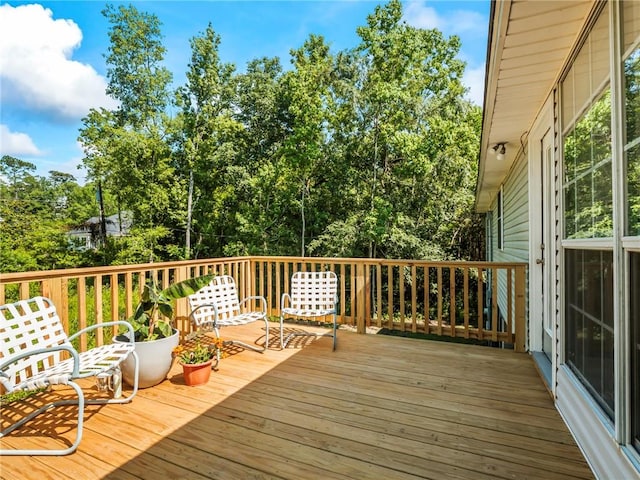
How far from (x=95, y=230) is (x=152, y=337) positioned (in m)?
18.0

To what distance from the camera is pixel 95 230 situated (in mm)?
17719

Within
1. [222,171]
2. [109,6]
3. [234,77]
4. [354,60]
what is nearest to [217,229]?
[222,171]

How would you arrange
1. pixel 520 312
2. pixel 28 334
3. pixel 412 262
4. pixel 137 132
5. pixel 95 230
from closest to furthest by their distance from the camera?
pixel 28 334 < pixel 520 312 < pixel 412 262 < pixel 137 132 < pixel 95 230

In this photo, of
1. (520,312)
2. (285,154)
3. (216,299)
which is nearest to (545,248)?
(520,312)

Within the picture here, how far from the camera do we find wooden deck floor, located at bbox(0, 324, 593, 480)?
1.89m

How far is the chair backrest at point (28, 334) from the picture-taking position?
2.26 metres

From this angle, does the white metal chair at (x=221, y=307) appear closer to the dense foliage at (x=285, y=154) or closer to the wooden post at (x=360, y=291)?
the wooden post at (x=360, y=291)

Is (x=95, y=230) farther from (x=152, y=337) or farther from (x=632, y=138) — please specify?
(x=632, y=138)

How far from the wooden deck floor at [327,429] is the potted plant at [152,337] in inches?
6.0

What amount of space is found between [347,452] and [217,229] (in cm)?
1373

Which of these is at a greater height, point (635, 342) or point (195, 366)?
point (635, 342)

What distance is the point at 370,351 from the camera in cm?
394

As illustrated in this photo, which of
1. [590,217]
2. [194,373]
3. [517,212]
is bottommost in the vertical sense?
[194,373]

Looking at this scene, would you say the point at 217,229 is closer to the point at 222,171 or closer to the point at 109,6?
the point at 222,171
